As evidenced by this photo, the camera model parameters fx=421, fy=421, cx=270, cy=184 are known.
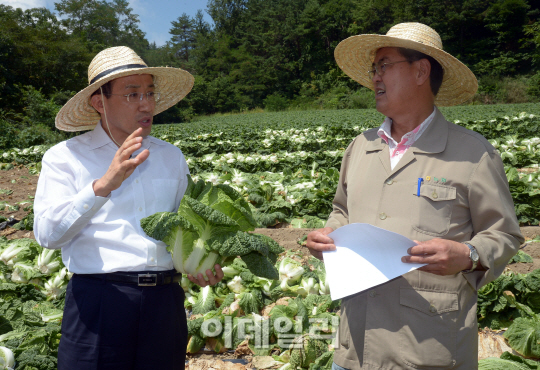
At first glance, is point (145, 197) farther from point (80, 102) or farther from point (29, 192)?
point (29, 192)

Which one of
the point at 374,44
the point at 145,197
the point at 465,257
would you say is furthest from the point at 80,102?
the point at 465,257

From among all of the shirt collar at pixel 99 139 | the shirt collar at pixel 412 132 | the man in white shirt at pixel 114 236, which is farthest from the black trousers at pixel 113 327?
the shirt collar at pixel 412 132

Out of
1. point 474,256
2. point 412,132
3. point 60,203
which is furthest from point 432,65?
point 60,203

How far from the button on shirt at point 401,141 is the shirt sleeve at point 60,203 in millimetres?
1208

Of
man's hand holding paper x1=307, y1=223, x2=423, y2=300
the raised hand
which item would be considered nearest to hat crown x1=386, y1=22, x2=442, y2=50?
man's hand holding paper x1=307, y1=223, x2=423, y2=300

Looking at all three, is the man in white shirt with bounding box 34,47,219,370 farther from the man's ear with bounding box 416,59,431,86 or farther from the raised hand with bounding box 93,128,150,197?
the man's ear with bounding box 416,59,431,86

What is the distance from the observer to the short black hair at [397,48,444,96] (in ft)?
6.03

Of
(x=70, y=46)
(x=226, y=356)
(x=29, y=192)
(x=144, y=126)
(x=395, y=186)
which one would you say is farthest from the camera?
(x=70, y=46)

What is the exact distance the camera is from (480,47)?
164 ft

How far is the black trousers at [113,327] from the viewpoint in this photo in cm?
178

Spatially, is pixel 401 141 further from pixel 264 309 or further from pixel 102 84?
pixel 264 309

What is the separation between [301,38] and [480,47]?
2608 centimetres

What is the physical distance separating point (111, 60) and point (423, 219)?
1.55m

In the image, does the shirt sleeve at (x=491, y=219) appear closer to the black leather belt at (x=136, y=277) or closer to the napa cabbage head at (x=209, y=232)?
the napa cabbage head at (x=209, y=232)
